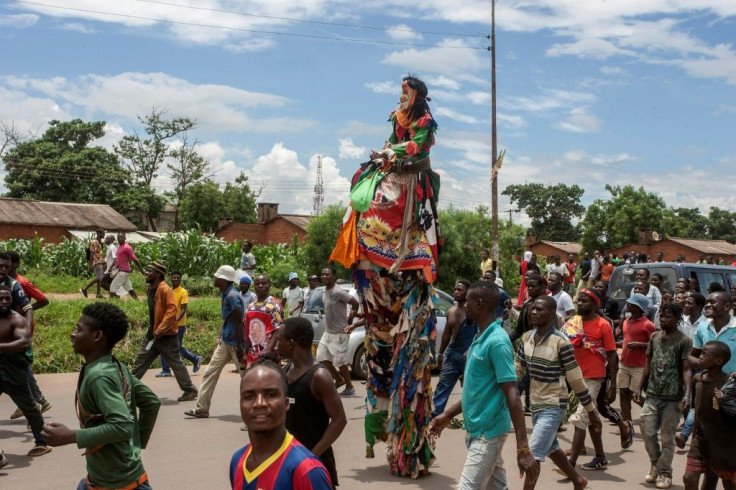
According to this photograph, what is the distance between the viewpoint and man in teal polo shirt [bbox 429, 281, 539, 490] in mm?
4883

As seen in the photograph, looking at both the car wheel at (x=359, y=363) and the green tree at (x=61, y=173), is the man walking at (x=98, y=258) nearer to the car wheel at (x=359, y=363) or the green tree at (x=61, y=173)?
the car wheel at (x=359, y=363)

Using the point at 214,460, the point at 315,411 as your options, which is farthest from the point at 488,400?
the point at 214,460

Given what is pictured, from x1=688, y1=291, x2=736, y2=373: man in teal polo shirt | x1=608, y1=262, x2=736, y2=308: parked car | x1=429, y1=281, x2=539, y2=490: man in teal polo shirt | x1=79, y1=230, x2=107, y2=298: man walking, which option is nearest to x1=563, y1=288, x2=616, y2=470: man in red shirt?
x1=688, y1=291, x2=736, y2=373: man in teal polo shirt

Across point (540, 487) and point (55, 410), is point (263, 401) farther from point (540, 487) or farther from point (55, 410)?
point (55, 410)

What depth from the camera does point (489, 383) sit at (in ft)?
16.5

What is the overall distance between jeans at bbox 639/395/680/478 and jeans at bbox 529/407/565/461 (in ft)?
4.97

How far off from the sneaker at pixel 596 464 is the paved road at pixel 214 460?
8cm

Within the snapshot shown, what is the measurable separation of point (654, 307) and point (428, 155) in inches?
279

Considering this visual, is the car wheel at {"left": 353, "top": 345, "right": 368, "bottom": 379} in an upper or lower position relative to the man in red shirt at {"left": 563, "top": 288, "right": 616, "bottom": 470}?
lower

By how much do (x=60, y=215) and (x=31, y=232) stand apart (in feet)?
5.72

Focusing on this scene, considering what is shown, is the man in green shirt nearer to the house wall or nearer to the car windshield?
the car windshield

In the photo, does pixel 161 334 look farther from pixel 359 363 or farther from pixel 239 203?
pixel 239 203

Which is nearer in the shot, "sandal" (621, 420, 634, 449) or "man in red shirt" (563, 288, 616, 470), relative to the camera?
"man in red shirt" (563, 288, 616, 470)

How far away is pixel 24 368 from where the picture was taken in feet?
24.7
